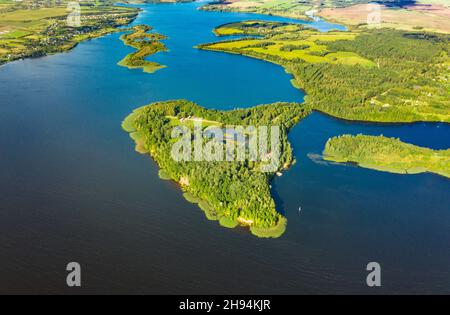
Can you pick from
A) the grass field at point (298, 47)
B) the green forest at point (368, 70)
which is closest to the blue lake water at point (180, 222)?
the green forest at point (368, 70)

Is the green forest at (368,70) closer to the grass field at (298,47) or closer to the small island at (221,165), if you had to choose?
the grass field at (298,47)

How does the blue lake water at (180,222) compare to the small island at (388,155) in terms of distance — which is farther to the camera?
the small island at (388,155)

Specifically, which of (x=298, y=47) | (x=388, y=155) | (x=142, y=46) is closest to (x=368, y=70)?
(x=298, y=47)

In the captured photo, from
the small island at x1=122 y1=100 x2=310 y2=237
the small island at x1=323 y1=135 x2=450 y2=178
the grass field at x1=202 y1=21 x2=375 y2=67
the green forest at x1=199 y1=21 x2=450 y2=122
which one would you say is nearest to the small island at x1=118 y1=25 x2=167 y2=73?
the green forest at x1=199 y1=21 x2=450 y2=122

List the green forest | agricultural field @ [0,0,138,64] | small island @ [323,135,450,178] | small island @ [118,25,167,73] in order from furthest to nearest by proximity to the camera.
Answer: agricultural field @ [0,0,138,64]
small island @ [118,25,167,73]
the green forest
small island @ [323,135,450,178]

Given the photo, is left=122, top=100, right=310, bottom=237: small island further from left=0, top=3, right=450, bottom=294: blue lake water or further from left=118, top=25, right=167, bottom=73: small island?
left=118, top=25, right=167, bottom=73: small island

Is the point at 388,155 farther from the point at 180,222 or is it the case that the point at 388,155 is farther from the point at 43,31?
the point at 43,31
